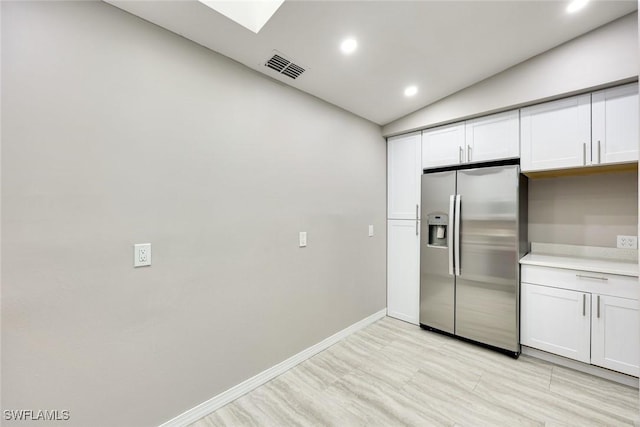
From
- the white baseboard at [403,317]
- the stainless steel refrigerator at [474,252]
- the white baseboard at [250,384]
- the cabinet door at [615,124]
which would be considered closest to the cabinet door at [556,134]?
the cabinet door at [615,124]

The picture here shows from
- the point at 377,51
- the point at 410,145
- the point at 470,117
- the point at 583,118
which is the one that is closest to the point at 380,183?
the point at 410,145

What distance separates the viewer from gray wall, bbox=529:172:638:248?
2383mm

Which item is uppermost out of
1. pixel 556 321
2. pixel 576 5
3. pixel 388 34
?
pixel 576 5

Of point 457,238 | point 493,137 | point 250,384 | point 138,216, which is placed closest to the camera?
point 138,216

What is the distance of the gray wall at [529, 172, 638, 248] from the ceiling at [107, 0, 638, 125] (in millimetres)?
1336

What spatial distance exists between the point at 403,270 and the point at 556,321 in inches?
58.4

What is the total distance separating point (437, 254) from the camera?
2.98 m

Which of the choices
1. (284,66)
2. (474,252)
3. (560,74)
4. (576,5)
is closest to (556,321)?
(474,252)

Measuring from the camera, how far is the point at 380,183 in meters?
3.43

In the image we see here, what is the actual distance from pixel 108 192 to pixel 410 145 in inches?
120

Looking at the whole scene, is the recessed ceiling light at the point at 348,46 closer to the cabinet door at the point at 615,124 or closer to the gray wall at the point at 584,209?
the cabinet door at the point at 615,124

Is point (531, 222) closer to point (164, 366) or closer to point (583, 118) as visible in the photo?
point (583, 118)

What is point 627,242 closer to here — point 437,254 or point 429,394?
point 437,254

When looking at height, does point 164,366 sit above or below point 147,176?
below
